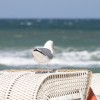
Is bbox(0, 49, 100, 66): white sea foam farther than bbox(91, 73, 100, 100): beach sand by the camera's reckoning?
Yes

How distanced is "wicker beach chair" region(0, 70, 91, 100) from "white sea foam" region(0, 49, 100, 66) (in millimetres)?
12397

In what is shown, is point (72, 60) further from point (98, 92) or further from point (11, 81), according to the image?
point (11, 81)

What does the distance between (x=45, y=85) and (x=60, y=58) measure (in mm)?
16157

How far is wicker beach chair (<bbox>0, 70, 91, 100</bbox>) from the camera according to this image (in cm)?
808

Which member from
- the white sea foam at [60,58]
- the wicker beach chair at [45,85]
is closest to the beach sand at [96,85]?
the wicker beach chair at [45,85]

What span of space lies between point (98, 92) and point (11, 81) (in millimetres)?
4587

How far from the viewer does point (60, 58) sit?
80.1 feet

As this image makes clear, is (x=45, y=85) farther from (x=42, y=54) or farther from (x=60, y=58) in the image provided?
A: (x=60, y=58)

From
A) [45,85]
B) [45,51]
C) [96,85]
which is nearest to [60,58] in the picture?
[96,85]

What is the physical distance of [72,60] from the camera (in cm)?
2370

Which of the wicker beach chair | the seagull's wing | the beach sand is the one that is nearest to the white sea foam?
the beach sand

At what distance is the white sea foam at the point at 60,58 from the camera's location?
22328 mm

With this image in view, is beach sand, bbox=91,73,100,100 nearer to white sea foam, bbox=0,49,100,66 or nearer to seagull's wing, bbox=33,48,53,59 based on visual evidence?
seagull's wing, bbox=33,48,53,59

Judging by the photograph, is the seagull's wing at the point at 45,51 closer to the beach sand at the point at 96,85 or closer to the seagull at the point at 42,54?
the seagull at the point at 42,54
